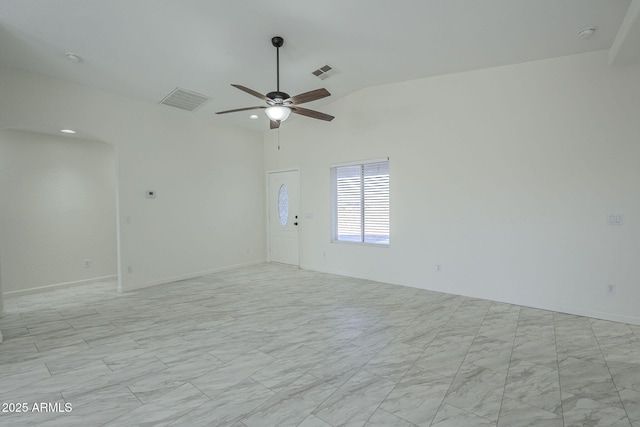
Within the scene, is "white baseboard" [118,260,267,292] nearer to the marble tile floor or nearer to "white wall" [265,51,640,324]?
the marble tile floor

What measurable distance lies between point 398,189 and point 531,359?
9.90 feet

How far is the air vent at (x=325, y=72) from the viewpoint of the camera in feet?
14.2

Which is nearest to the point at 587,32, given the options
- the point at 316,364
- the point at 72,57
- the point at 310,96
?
the point at 310,96

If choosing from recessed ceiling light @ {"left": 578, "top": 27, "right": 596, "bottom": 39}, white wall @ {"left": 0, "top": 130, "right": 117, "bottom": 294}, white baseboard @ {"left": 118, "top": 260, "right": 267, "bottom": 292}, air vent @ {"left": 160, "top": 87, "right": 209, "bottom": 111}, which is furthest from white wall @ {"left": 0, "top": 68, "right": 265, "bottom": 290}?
Result: recessed ceiling light @ {"left": 578, "top": 27, "right": 596, "bottom": 39}

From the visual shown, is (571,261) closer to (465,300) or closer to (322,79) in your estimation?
(465,300)

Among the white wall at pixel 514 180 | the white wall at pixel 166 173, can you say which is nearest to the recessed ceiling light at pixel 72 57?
the white wall at pixel 166 173

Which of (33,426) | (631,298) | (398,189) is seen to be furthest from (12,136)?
(631,298)

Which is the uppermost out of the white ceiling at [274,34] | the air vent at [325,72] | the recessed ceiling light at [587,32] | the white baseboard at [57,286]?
the air vent at [325,72]

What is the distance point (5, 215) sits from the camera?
15.2 feet

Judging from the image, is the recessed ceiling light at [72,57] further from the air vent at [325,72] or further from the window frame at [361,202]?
the window frame at [361,202]

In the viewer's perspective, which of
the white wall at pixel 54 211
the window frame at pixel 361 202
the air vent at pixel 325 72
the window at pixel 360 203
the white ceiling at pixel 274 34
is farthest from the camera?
the window at pixel 360 203

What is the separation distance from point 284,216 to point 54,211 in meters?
4.16

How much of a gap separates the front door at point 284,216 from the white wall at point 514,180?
63.7 inches

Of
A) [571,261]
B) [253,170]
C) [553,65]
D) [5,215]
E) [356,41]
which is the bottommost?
[571,261]
